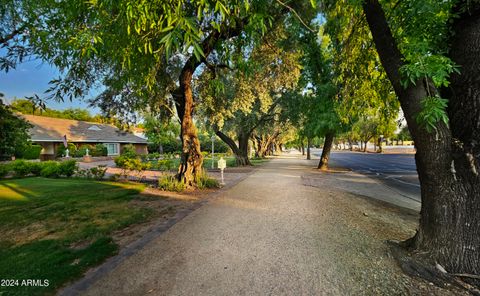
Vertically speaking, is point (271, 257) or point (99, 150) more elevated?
point (99, 150)

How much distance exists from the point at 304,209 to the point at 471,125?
437 centimetres

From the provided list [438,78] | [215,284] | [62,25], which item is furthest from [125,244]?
[438,78]

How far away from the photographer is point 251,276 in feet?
10.8

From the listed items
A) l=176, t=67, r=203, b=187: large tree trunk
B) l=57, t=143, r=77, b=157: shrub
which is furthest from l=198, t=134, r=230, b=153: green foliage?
l=176, t=67, r=203, b=187: large tree trunk

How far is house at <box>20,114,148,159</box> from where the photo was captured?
93.0 ft

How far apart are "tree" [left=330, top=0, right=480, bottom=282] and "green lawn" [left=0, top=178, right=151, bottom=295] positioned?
4.97m

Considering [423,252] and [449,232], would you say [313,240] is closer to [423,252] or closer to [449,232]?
[423,252]

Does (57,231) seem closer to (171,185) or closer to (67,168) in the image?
(171,185)

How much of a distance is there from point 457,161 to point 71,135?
3832 centimetres

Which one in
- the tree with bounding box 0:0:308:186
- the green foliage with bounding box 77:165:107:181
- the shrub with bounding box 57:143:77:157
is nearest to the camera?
the tree with bounding box 0:0:308:186

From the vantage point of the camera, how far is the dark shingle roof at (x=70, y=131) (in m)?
28.5

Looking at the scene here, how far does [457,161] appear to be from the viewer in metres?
3.20

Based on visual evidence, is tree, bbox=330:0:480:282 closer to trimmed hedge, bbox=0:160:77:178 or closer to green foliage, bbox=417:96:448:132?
green foliage, bbox=417:96:448:132

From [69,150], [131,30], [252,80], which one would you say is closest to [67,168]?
[252,80]
